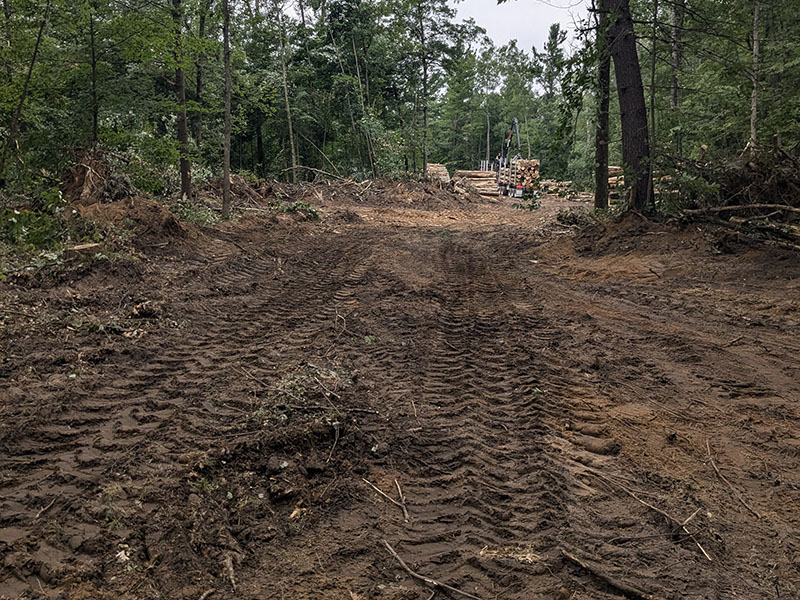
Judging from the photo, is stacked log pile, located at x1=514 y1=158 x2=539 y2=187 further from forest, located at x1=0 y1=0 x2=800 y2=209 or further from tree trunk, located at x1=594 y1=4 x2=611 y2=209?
tree trunk, located at x1=594 y1=4 x2=611 y2=209

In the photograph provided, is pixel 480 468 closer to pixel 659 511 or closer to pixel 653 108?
pixel 659 511

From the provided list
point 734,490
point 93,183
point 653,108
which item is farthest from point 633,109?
point 93,183

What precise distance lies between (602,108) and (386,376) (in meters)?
9.08

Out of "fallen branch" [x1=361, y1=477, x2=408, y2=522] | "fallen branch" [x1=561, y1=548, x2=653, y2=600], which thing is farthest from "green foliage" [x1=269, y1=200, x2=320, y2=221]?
"fallen branch" [x1=561, y1=548, x2=653, y2=600]

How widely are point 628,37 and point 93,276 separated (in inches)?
412

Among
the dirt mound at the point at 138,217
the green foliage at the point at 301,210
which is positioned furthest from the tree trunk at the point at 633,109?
the green foliage at the point at 301,210

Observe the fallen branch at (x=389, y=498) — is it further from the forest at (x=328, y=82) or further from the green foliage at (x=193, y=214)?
the green foliage at (x=193, y=214)

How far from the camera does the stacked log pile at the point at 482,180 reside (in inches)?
1250

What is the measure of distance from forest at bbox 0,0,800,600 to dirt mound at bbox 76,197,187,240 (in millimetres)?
61

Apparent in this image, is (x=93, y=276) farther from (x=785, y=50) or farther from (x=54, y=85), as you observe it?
(x=785, y=50)

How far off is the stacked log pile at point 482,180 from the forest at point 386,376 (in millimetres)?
19691

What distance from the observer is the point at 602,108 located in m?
10.7

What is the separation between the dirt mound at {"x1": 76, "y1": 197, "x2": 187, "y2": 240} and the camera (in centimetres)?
883

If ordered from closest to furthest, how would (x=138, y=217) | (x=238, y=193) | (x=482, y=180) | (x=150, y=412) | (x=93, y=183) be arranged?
(x=150, y=412) < (x=138, y=217) < (x=93, y=183) < (x=238, y=193) < (x=482, y=180)
